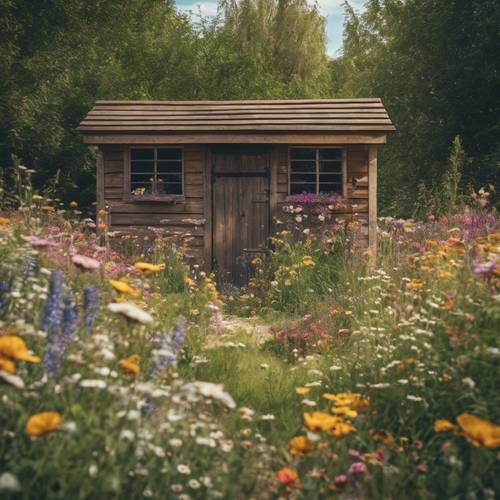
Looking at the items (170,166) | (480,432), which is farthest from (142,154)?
(480,432)

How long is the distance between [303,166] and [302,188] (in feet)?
1.30

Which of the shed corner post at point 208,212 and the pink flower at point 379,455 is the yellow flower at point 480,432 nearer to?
the pink flower at point 379,455

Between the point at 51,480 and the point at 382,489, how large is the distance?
63.3 inches

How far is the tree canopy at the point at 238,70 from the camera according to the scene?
609 inches

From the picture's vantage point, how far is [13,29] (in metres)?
14.3

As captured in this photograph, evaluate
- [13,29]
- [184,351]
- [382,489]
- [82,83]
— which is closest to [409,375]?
[382,489]

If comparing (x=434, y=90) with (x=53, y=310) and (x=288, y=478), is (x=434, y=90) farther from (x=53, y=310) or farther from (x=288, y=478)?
(x=288, y=478)

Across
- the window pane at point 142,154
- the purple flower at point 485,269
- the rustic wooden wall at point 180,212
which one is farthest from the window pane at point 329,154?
the purple flower at point 485,269

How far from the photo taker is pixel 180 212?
1173 centimetres

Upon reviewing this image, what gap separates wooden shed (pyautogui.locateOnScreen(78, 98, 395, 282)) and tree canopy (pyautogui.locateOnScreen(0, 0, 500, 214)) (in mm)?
4101

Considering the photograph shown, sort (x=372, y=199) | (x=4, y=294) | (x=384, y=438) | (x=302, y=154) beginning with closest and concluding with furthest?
(x=384, y=438), (x=4, y=294), (x=372, y=199), (x=302, y=154)

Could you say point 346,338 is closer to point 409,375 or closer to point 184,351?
point 184,351

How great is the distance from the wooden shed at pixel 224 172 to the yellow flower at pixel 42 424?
892cm

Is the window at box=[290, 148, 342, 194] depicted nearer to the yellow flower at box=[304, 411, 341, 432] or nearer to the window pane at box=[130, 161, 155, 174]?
the window pane at box=[130, 161, 155, 174]
